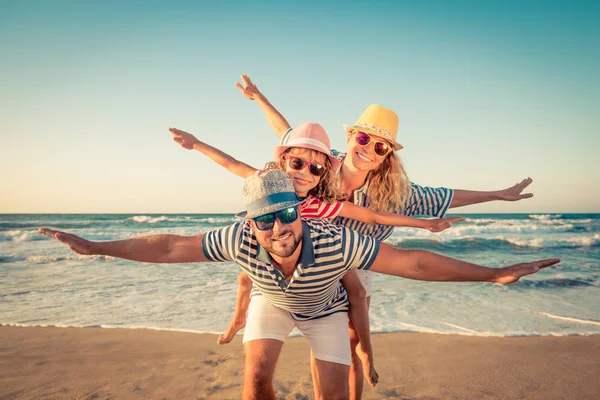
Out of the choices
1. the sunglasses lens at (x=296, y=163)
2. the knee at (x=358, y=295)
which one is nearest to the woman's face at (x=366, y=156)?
the sunglasses lens at (x=296, y=163)

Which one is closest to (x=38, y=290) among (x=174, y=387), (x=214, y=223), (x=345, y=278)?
(x=174, y=387)

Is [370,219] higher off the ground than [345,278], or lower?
higher

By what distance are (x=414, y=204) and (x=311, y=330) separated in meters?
1.81

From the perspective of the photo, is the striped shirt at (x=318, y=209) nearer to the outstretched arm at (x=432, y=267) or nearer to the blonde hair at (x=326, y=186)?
the blonde hair at (x=326, y=186)

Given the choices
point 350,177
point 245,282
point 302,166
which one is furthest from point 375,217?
point 245,282

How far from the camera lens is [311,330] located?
3.65m

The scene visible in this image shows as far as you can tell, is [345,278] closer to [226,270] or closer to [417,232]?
[226,270]

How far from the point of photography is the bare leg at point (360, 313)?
4.04 metres

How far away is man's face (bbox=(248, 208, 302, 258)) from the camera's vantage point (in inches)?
121

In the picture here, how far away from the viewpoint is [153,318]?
7.94 m

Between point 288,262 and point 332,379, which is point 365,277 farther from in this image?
point 288,262

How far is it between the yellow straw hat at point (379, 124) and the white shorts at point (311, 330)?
181 cm

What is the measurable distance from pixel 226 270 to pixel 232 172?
8.74 m

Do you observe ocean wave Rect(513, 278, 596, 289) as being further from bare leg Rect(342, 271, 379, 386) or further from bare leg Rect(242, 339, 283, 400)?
bare leg Rect(242, 339, 283, 400)
